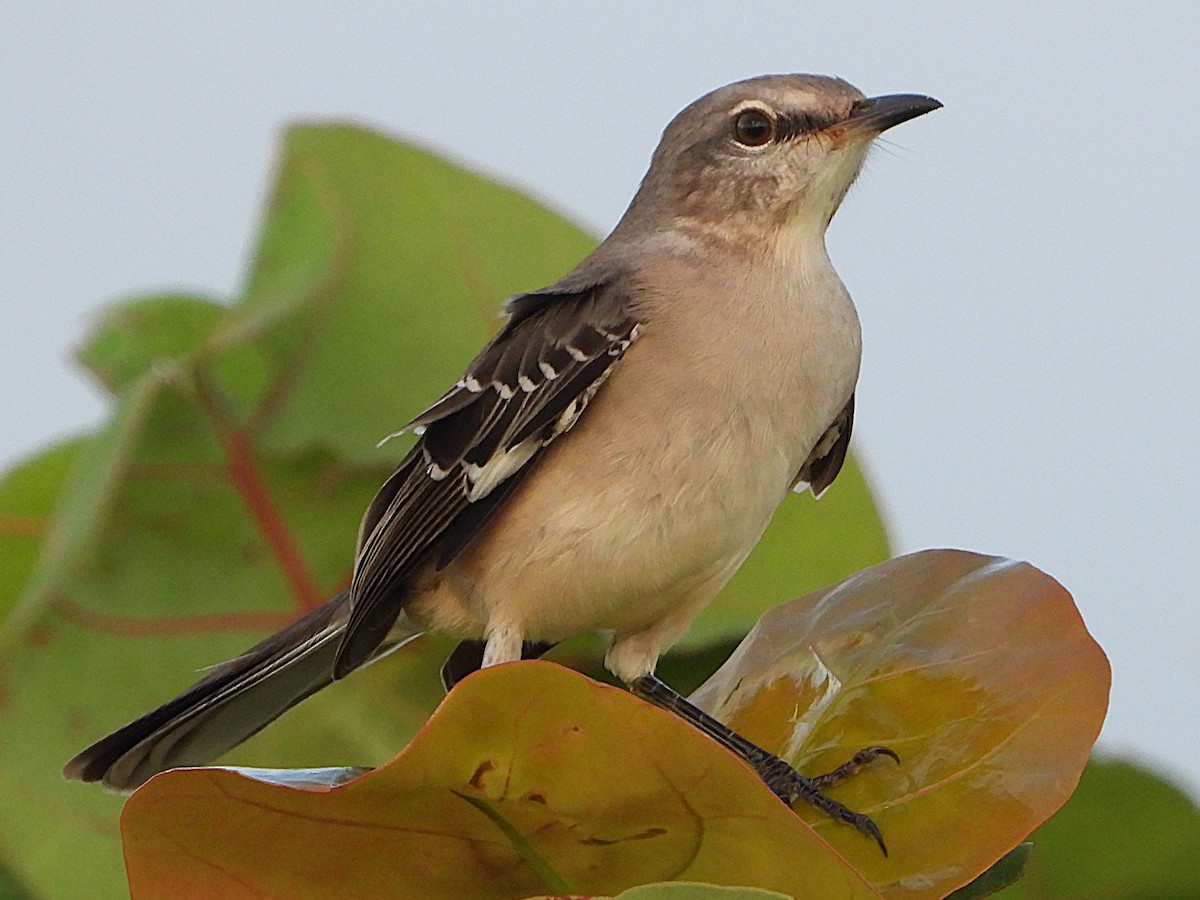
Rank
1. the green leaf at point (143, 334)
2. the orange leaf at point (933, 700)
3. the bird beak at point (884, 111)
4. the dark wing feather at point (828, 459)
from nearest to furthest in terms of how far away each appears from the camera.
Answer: the orange leaf at point (933, 700) → the bird beak at point (884, 111) → the dark wing feather at point (828, 459) → the green leaf at point (143, 334)

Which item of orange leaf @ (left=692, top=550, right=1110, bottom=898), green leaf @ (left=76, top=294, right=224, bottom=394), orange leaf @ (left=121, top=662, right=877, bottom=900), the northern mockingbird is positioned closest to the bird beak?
the northern mockingbird

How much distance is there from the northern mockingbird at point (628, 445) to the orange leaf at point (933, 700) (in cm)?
28

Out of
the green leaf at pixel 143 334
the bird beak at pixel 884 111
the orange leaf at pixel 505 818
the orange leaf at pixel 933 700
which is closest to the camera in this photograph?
the orange leaf at pixel 505 818

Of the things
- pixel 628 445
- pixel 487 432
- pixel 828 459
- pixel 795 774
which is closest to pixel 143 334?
pixel 487 432

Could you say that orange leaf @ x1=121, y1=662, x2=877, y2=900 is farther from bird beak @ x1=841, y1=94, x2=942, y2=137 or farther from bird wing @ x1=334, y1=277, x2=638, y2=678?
bird beak @ x1=841, y1=94, x2=942, y2=137

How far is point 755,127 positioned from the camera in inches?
65.4

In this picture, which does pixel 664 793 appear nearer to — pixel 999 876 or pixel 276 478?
pixel 999 876

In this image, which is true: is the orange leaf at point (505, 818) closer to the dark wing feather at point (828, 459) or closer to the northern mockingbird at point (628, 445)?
the northern mockingbird at point (628, 445)

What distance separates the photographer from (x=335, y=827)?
94 cm

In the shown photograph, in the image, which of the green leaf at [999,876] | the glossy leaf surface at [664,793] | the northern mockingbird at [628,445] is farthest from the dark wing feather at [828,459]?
the green leaf at [999,876]

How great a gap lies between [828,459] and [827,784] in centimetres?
64

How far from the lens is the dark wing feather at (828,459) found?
1662 millimetres

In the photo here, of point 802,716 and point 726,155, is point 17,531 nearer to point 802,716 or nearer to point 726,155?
point 726,155

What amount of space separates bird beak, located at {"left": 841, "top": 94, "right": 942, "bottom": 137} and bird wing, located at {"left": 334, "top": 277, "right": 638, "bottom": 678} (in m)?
0.30
